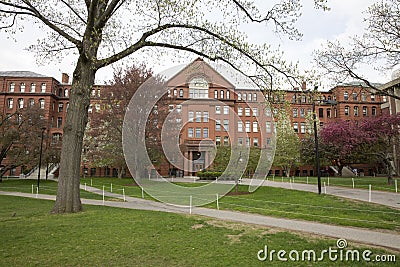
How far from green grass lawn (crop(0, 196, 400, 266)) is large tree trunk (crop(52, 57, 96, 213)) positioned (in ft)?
5.28

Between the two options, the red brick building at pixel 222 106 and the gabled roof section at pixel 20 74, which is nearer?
the red brick building at pixel 222 106

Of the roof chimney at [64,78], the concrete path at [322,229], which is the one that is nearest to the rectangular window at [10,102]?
the roof chimney at [64,78]

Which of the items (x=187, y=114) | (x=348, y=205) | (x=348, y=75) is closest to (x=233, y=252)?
(x=348, y=205)

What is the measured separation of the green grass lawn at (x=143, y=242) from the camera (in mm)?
6086

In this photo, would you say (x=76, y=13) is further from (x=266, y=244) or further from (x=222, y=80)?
(x=266, y=244)

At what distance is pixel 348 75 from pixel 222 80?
704 centimetres

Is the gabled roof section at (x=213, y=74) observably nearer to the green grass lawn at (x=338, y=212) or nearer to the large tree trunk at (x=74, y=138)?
the large tree trunk at (x=74, y=138)

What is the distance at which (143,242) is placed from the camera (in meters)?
7.52

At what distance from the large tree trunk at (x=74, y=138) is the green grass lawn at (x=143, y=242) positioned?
63.4 inches

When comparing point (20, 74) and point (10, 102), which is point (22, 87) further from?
point (10, 102)

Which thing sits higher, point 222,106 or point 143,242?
point 222,106

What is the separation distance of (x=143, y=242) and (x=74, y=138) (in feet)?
21.9

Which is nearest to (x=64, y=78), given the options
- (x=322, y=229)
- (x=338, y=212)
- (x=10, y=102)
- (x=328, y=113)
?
(x=10, y=102)

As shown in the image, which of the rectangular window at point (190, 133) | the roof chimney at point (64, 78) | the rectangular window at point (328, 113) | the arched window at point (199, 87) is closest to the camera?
the arched window at point (199, 87)
